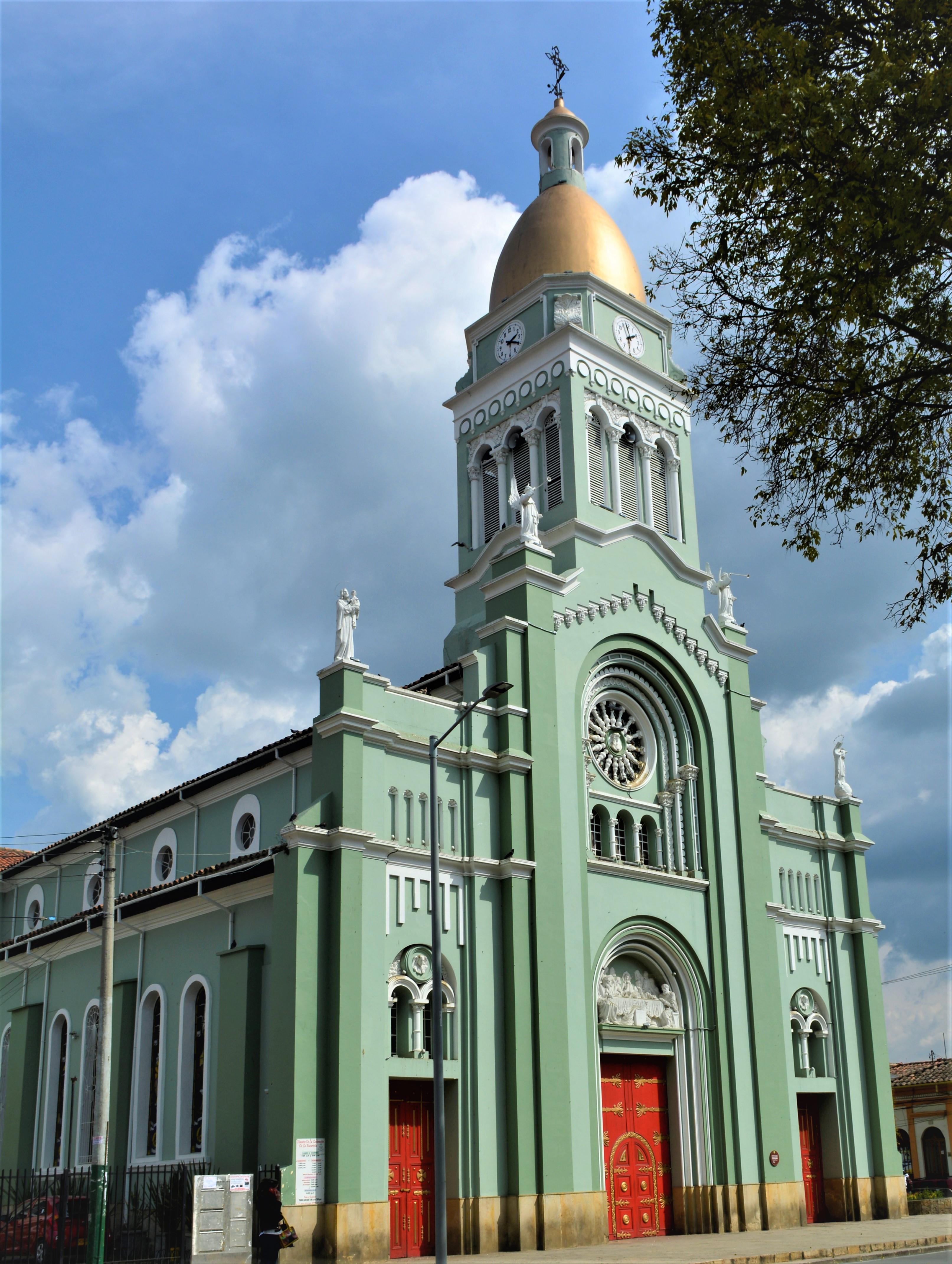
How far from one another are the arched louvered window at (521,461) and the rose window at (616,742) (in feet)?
22.4

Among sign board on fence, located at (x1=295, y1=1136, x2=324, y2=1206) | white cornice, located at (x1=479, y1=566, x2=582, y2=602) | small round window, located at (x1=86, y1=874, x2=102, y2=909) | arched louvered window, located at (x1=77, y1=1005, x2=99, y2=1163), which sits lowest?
sign board on fence, located at (x1=295, y1=1136, x2=324, y2=1206)

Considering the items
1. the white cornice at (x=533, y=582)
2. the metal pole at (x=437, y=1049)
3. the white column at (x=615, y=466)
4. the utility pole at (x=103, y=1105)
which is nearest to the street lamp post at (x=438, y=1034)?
the metal pole at (x=437, y=1049)

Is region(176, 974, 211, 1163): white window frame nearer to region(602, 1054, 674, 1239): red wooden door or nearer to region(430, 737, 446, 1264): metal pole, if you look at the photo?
region(430, 737, 446, 1264): metal pole

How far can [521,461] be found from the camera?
34.9 m

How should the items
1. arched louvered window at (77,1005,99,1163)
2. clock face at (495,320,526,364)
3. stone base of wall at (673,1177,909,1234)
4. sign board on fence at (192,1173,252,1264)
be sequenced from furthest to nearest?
1. clock face at (495,320,526,364)
2. arched louvered window at (77,1005,99,1163)
3. stone base of wall at (673,1177,909,1234)
4. sign board on fence at (192,1173,252,1264)

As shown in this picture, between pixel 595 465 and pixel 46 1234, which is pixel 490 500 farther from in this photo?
pixel 46 1234

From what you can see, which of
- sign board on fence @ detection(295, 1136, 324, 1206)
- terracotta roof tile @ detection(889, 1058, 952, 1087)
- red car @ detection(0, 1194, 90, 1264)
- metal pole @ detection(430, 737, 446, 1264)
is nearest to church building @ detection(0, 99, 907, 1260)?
sign board on fence @ detection(295, 1136, 324, 1206)

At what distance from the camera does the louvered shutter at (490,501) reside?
3509cm

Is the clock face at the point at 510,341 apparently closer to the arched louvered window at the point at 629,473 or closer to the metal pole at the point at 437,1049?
the arched louvered window at the point at 629,473

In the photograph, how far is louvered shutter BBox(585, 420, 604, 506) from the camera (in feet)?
108

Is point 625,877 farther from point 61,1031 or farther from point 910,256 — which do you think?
point 910,256

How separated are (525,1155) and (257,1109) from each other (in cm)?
542

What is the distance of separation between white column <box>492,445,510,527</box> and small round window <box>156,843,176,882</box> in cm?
1276

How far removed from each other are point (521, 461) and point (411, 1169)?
749 inches
